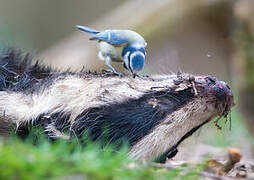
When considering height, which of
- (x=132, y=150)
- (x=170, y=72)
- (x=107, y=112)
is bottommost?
(x=132, y=150)

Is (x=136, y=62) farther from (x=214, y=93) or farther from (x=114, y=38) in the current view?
(x=214, y=93)

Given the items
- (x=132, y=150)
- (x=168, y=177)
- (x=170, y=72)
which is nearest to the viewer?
(x=168, y=177)

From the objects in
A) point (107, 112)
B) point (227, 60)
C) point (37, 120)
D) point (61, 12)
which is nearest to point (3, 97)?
point (37, 120)

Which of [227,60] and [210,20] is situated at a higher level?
[210,20]

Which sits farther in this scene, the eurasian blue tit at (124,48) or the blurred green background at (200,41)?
the blurred green background at (200,41)

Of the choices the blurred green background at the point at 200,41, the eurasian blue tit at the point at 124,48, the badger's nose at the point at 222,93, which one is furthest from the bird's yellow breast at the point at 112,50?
the blurred green background at the point at 200,41

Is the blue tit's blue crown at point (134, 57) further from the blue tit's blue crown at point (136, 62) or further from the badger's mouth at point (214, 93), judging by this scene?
the badger's mouth at point (214, 93)

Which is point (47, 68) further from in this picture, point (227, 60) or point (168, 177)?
point (227, 60)
